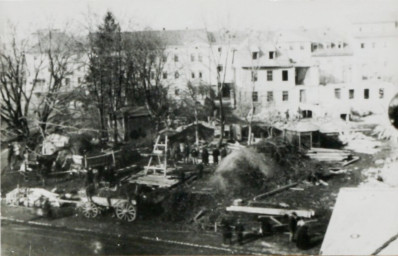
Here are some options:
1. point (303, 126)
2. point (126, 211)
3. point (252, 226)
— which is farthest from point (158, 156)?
point (303, 126)

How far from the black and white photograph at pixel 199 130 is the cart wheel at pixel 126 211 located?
0.04 ft

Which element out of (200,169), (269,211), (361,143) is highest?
(361,143)

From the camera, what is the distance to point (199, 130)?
13.7 ft

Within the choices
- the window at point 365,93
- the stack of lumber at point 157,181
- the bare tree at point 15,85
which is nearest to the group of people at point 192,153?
the stack of lumber at point 157,181

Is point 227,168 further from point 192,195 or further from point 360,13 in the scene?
point 360,13

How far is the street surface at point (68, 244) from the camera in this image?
3934 millimetres

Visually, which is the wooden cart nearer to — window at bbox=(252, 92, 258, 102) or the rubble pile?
window at bbox=(252, 92, 258, 102)

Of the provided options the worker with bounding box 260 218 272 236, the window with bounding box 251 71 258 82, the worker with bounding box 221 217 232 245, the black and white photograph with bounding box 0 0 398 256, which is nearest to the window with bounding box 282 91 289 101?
the black and white photograph with bounding box 0 0 398 256

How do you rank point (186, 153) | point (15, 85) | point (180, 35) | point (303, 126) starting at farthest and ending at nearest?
point (15, 85) < point (186, 153) < point (180, 35) < point (303, 126)

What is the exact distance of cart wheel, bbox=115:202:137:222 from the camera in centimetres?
422

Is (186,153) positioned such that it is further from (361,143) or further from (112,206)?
(361,143)

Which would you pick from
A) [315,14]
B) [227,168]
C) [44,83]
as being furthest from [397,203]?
[44,83]

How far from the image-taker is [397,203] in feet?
11.9

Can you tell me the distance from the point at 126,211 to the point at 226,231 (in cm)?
102
